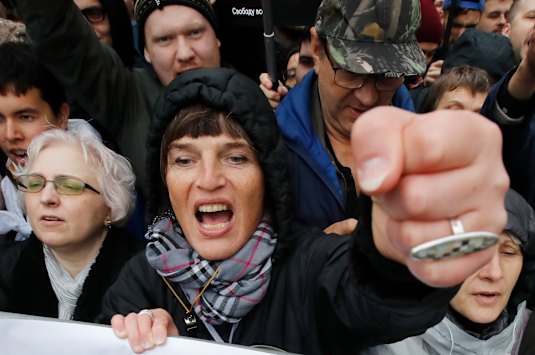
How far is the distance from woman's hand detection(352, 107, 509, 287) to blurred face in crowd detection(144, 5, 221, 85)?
1.62 meters

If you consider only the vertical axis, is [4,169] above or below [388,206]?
below

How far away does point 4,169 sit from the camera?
8.14 ft

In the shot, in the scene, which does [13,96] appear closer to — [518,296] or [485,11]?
[518,296]

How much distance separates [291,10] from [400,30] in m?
0.56

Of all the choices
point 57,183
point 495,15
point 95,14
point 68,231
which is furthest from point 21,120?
point 495,15

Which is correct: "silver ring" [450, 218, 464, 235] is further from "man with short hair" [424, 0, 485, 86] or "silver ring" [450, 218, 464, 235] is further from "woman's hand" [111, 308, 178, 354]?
"man with short hair" [424, 0, 485, 86]

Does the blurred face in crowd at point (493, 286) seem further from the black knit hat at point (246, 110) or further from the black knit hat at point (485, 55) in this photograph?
the black knit hat at point (485, 55)

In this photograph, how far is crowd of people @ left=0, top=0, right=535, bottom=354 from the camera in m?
0.97

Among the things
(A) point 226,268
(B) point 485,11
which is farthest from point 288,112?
(B) point 485,11

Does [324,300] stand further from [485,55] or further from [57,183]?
[485,55]

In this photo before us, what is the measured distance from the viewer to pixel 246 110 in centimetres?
142

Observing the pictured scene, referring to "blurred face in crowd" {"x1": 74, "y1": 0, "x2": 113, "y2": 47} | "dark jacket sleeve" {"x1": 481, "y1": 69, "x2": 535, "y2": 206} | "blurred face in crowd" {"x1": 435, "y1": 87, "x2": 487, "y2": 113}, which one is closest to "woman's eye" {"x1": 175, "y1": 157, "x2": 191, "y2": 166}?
"dark jacket sleeve" {"x1": 481, "y1": 69, "x2": 535, "y2": 206}

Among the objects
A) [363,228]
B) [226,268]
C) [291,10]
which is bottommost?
[226,268]

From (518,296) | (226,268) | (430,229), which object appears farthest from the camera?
(518,296)
